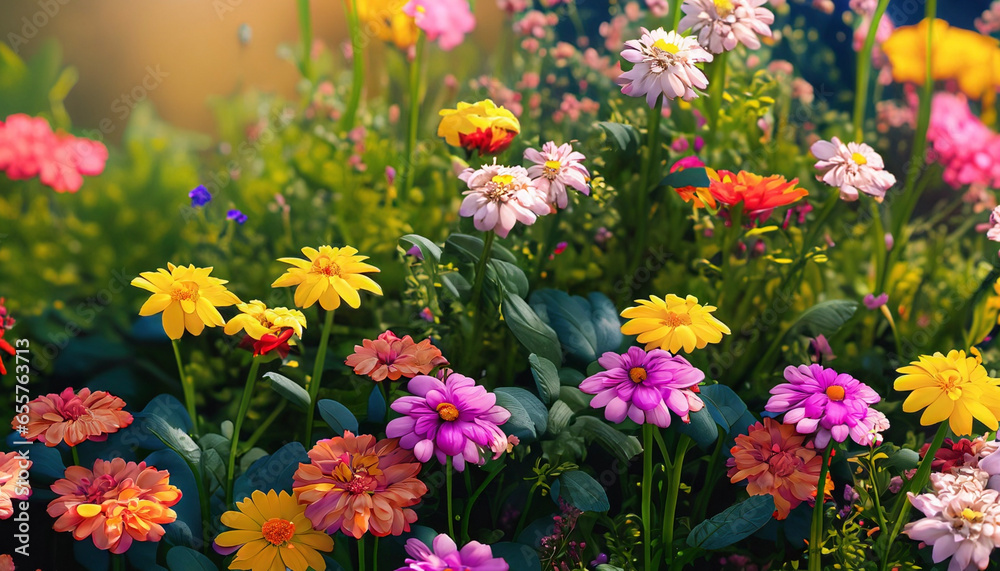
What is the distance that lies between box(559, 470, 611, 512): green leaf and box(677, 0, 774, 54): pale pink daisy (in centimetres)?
56

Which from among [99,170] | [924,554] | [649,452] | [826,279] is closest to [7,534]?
[649,452]

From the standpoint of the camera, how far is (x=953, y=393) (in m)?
0.78

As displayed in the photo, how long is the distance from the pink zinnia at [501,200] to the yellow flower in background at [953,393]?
0.40 meters

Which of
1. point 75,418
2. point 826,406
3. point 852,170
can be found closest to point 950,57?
point 852,170

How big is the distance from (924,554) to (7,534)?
3.14ft

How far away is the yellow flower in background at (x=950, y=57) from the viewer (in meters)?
1.68

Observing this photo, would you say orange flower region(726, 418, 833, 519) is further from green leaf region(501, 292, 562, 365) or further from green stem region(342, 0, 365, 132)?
green stem region(342, 0, 365, 132)

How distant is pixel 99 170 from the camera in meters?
1.47

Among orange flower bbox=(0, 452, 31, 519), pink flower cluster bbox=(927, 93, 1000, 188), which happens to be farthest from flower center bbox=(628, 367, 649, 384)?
pink flower cluster bbox=(927, 93, 1000, 188)

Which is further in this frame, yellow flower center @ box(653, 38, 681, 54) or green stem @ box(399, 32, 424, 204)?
green stem @ box(399, 32, 424, 204)

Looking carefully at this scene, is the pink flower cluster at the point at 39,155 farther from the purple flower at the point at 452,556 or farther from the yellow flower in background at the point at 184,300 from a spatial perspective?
the purple flower at the point at 452,556

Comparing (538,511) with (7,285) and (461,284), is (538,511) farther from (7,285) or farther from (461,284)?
(7,285)

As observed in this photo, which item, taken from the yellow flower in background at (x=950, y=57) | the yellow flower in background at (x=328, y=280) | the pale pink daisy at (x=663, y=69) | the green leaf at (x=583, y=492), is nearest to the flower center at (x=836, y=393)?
the green leaf at (x=583, y=492)

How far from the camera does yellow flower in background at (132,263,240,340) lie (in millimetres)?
787
